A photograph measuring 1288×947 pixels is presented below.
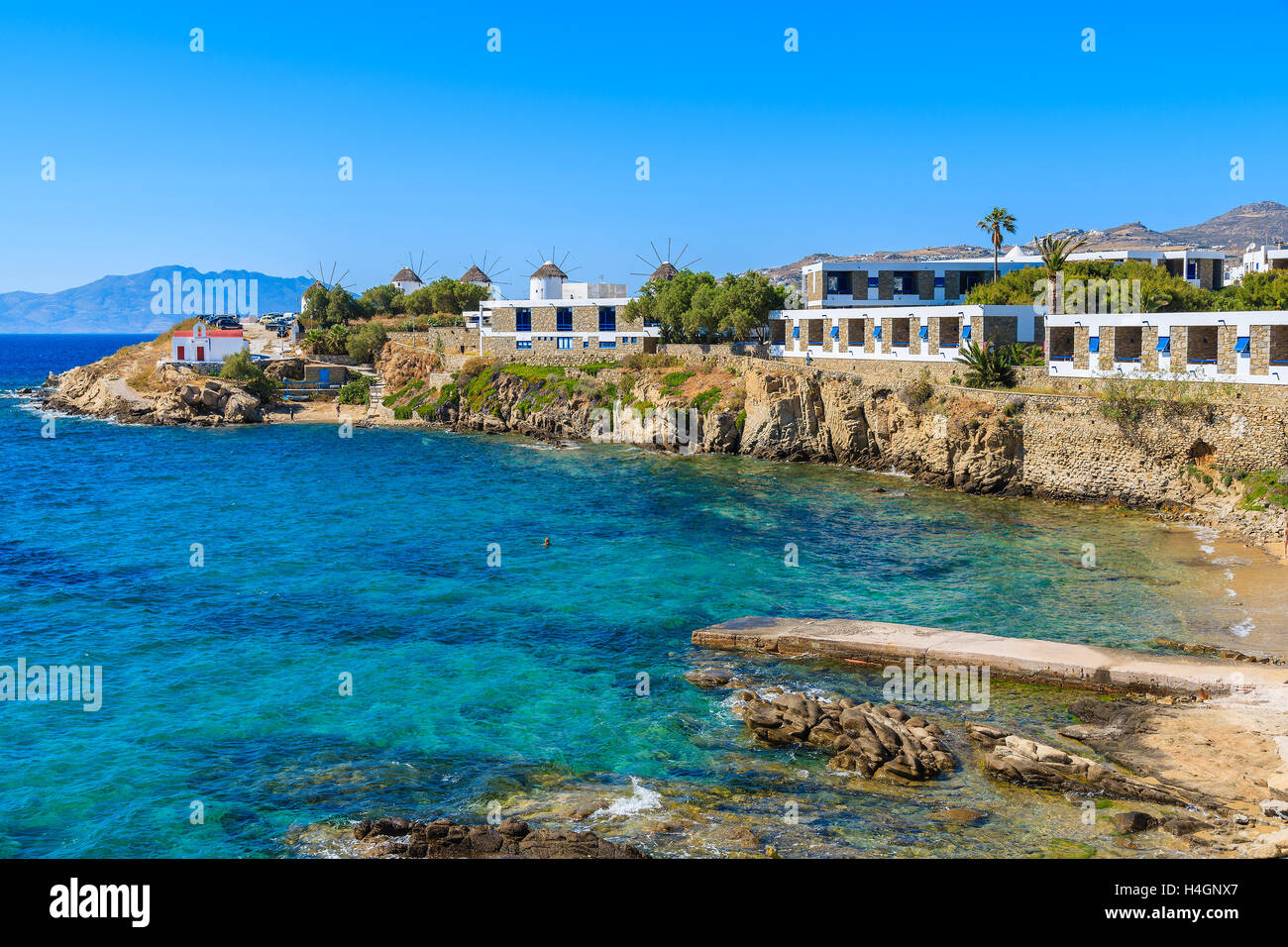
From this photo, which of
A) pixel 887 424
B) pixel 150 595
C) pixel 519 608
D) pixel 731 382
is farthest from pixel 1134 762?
pixel 731 382

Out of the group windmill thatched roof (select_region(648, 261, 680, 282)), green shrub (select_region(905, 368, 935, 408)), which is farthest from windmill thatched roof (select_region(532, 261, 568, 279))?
green shrub (select_region(905, 368, 935, 408))

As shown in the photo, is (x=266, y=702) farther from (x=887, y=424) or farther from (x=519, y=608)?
(x=887, y=424)

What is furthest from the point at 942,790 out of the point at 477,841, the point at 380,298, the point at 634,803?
the point at 380,298

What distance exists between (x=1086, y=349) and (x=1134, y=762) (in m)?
36.3

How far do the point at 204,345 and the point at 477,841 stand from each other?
324ft

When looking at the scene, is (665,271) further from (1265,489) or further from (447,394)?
(1265,489)

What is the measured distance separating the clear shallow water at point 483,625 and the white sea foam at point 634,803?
17cm

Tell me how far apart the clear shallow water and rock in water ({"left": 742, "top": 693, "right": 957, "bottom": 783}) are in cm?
62

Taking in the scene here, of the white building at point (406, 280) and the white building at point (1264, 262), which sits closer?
the white building at point (1264, 262)

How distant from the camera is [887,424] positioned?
59.8m

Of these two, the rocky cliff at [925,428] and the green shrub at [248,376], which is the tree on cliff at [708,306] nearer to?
the rocky cliff at [925,428]

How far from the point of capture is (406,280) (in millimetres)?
143625

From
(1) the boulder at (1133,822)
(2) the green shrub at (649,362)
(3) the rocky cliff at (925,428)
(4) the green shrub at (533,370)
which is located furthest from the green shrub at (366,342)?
(1) the boulder at (1133,822)

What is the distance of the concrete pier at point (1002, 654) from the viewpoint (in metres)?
24.7
